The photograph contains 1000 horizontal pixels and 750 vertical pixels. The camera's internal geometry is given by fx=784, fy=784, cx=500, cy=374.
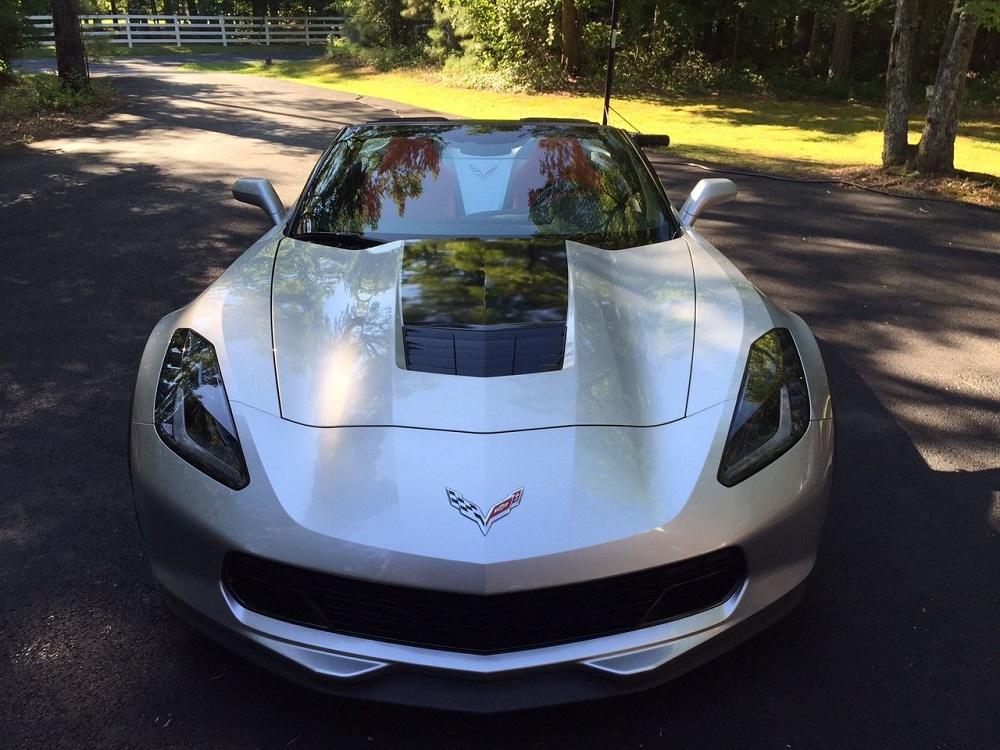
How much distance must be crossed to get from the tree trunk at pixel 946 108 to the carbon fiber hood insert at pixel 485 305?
8239 mm

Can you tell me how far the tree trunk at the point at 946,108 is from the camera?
8.98 metres

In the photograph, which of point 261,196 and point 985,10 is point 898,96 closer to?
point 985,10

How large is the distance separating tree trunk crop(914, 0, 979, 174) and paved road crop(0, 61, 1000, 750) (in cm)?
296

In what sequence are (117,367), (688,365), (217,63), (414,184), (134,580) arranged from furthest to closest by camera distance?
(217,63), (117,367), (414,184), (134,580), (688,365)

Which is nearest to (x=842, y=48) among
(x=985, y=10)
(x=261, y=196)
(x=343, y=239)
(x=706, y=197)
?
(x=985, y=10)

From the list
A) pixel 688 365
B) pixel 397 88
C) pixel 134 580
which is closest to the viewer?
pixel 688 365

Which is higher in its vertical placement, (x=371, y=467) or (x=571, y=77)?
(x=571, y=77)

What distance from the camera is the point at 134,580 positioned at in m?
2.63

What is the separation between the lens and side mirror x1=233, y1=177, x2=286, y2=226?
378 cm

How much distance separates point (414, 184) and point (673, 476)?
1989 mm

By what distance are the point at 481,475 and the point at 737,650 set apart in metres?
1.02

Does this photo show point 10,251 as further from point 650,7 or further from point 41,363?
point 650,7

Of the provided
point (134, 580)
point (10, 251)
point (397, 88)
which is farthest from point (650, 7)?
point (134, 580)

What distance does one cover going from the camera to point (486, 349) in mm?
2404
